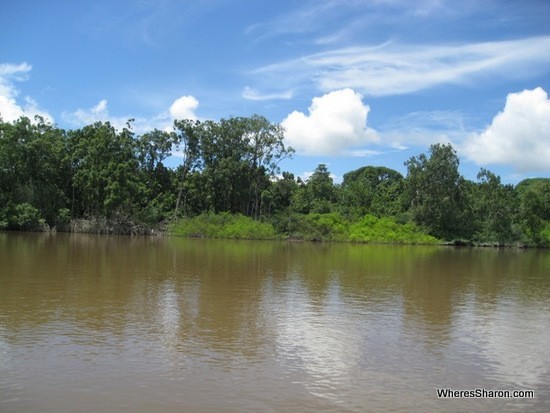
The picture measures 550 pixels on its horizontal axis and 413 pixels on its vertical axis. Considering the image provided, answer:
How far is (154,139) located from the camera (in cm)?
6222

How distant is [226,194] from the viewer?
6438 cm

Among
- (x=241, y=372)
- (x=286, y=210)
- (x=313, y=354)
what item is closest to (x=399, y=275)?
(x=313, y=354)

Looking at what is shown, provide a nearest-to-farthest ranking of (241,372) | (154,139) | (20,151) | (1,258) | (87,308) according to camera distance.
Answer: (241,372)
(87,308)
(1,258)
(20,151)
(154,139)

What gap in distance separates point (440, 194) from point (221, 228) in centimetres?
2811

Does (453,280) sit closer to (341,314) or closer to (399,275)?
(399,275)

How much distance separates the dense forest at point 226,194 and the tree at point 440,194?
13 centimetres

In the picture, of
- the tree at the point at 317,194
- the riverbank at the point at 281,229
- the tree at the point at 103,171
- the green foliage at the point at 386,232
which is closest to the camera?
the tree at the point at 103,171

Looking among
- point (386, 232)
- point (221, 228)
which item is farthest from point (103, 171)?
point (386, 232)

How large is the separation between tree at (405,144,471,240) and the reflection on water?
45619 millimetres

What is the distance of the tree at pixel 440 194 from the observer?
62.6m

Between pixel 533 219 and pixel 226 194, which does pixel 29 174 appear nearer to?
pixel 226 194

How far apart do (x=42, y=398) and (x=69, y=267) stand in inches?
569

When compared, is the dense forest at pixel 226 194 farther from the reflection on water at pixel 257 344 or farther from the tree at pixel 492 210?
the reflection on water at pixel 257 344

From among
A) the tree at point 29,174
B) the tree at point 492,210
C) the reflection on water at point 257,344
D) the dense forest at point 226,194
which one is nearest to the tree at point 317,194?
the dense forest at point 226,194
